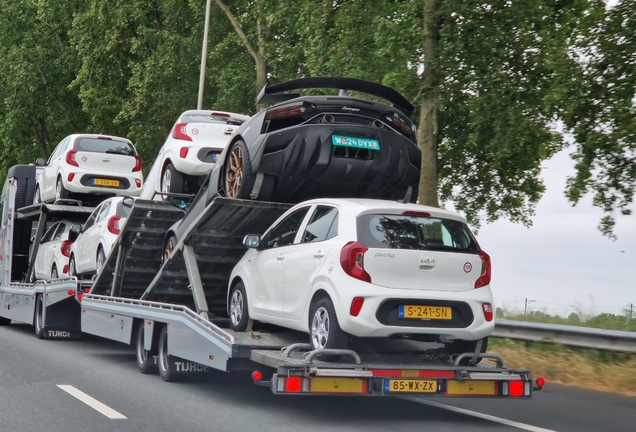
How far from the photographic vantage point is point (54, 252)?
16.5 meters

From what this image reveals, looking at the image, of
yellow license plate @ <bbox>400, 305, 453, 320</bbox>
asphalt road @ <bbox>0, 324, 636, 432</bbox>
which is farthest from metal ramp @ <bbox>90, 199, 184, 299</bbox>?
yellow license plate @ <bbox>400, 305, 453, 320</bbox>

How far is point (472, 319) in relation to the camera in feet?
25.9

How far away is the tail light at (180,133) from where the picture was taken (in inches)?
534

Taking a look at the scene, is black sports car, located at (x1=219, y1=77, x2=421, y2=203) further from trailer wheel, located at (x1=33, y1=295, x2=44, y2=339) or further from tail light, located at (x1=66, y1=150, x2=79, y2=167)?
Answer: tail light, located at (x1=66, y1=150, x2=79, y2=167)

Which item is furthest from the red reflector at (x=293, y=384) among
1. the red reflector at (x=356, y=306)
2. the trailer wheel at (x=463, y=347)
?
the trailer wheel at (x=463, y=347)

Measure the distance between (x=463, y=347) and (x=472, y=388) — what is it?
2.15 feet

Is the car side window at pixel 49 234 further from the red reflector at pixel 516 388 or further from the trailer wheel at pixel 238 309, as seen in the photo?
the red reflector at pixel 516 388

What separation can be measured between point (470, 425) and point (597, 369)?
3888 mm

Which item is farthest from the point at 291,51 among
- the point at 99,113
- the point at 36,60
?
the point at 36,60

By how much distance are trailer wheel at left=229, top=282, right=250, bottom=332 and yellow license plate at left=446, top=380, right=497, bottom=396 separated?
7.91ft

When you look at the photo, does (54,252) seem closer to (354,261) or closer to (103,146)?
(103,146)

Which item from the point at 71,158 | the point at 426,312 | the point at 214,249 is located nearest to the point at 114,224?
the point at 71,158

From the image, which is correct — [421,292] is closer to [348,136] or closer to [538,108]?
[348,136]

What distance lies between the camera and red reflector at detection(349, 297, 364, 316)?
7449mm
